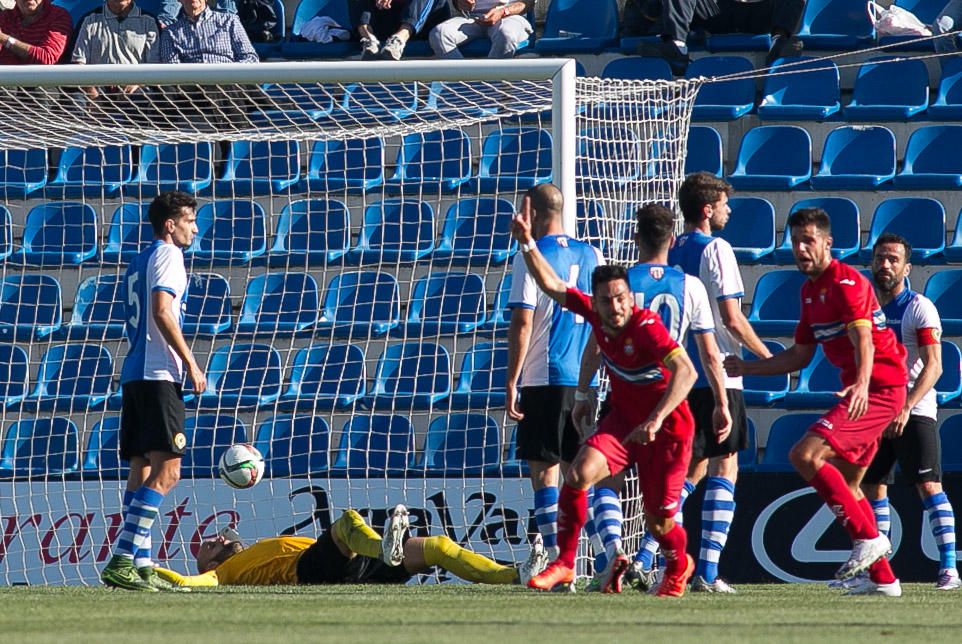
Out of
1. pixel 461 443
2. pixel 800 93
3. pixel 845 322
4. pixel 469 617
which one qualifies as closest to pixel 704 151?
pixel 800 93

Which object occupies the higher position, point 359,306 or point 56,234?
point 56,234

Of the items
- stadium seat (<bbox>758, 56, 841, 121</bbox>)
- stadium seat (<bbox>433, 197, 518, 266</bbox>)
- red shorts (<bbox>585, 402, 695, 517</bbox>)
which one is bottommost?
red shorts (<bbox>585, 402, 695, 517</bbox>)

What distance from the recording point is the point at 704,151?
1101 cm

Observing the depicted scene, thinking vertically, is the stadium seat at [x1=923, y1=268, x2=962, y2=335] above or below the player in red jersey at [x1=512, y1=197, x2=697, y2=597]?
above

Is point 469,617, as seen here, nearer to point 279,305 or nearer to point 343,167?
point 279,305

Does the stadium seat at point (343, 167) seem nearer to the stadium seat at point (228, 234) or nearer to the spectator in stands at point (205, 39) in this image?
the stadium seat at point (228, 234)

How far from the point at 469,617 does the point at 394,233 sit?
6157mm

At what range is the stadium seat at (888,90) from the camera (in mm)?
11191

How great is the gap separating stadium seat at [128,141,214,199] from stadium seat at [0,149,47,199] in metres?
0.83

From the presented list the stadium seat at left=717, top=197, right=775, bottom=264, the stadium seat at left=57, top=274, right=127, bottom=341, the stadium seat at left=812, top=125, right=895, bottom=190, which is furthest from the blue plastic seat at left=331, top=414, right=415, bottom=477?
the stadium seat at left=812, top=125, right=895, bottom=190

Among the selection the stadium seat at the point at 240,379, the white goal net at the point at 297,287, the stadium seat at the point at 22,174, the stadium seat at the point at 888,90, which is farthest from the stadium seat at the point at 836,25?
the stadium seat at the point at 22,174

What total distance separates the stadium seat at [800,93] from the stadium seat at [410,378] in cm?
326

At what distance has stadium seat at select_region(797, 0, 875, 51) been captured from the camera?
11.6 meters

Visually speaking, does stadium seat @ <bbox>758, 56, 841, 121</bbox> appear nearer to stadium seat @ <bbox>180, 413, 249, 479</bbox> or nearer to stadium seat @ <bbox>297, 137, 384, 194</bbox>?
stadium seat @ <bbox>297, 137, 384, 194</bbox>
